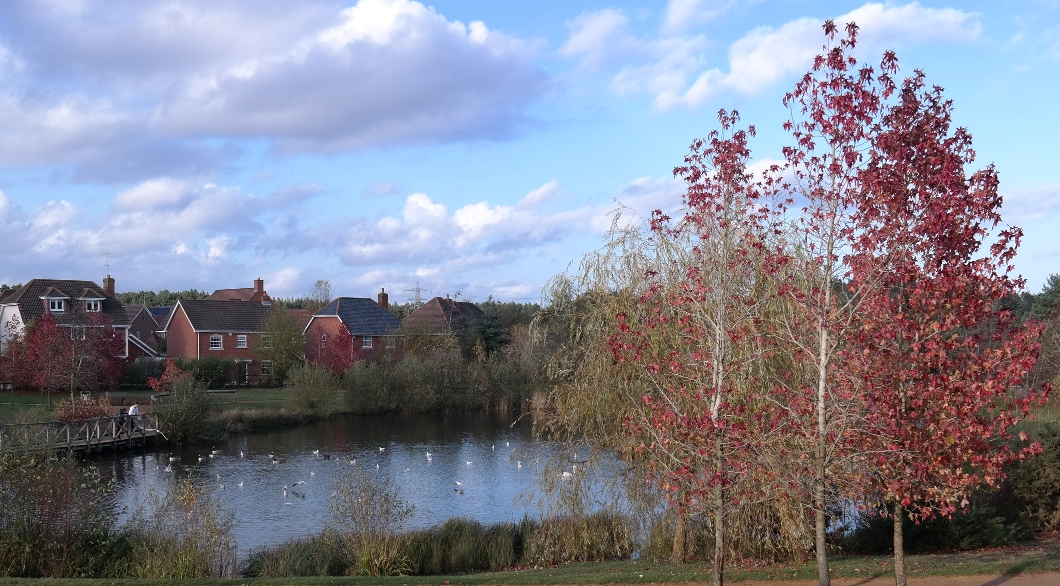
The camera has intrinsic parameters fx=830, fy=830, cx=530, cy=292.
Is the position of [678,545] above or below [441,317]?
below

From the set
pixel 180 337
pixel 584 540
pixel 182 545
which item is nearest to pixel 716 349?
pixel 584 540

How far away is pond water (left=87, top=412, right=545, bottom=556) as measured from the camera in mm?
21312

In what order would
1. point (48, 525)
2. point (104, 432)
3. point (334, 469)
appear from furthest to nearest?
point (104, 432) → point (334, 469) → point (48, 525)

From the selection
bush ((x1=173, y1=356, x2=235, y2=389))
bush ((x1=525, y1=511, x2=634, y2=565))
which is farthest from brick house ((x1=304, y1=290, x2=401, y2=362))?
bush ((x1=525, y1=511, x2=634, y2=565))

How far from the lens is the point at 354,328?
60.5 metres

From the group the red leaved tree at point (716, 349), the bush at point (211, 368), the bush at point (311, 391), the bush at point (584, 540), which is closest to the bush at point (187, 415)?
the bush at point (311, 391)

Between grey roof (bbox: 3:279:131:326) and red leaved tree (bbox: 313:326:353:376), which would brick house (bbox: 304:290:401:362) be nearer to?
red leaved tree (bbox: 313:326:353:376)

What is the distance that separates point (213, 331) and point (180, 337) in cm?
274

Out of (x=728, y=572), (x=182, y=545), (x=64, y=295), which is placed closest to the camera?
(x=728, y=572)

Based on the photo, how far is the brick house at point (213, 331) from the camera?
58.0m

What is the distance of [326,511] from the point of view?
21.7 m

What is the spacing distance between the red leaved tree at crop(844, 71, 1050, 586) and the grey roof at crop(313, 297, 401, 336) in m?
54.2

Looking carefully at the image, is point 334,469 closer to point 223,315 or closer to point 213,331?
point 213,331

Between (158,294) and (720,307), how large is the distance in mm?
120648
